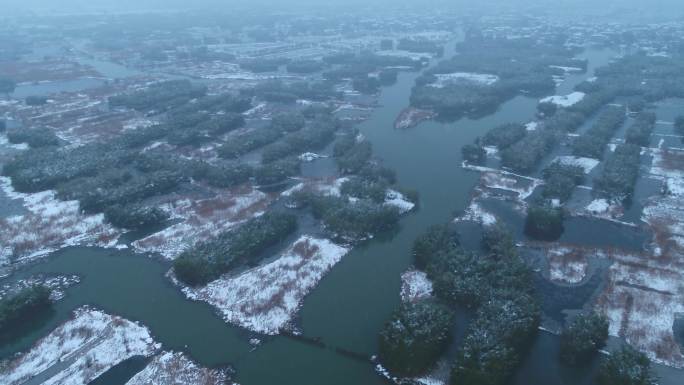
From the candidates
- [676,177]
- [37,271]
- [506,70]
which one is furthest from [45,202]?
[506,70]

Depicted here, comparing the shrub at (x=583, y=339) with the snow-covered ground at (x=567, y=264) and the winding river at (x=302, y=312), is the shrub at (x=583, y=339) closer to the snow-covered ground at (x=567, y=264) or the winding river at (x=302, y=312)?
the winding river at (x=302, y=312)

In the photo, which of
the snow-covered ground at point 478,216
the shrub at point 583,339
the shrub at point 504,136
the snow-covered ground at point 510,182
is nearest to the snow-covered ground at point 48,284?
the snow-covered ground at point 478,216

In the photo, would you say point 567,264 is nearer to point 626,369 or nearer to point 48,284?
point 626,369

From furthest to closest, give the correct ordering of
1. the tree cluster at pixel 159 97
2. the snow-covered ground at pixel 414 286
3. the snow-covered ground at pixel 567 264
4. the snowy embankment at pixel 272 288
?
the tree cluster at pixel 159 97 < the snow-covered ground at pixel 567 264 < the snow-covered ground at pixel 414 286 < the snowy embankment at pixel 272 288

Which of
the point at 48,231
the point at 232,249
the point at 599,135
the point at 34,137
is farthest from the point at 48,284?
the point at 599,135

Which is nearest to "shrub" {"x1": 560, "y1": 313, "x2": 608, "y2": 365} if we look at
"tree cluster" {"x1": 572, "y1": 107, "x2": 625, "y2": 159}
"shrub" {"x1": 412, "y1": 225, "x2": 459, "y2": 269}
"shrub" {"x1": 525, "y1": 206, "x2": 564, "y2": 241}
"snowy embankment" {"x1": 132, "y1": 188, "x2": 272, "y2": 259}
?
"shrub" {"x1": 412, "y1": 225, "x2": 459, "y2": 269}

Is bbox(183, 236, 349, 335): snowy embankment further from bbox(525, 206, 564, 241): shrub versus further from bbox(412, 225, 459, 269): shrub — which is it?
bbox(525, 206, 564, 241): shrub
